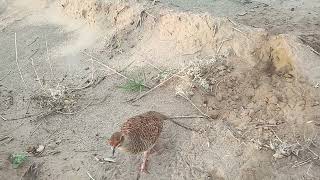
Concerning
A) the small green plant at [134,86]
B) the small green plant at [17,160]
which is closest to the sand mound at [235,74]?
the small green plant at [134,86]

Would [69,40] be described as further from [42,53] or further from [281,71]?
[281,71]

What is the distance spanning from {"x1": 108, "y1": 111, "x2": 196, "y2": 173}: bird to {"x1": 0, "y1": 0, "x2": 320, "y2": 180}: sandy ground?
1.19 feet

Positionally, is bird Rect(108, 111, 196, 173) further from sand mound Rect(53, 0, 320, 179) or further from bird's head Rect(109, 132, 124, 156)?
sand mound Rect(53, 0, 320, 179)

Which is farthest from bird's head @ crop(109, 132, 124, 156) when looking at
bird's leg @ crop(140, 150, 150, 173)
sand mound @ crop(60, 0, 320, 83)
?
sand mound @ crop(60, 0, 320, 83)

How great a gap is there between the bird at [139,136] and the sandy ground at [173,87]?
0.36m

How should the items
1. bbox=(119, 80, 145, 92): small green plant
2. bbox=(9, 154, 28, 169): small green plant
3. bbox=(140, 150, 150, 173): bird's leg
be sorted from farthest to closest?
bbox=(119, 80, 145, 92): small green plant
bbox=(9, 154, 28, 169): small green plant
bbox=(140, 150, 150, 173): bird's leg

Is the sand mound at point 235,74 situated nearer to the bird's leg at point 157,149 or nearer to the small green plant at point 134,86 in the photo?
the bird's leg at point 157,149

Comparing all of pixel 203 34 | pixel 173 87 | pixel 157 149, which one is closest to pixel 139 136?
pixel 157 149

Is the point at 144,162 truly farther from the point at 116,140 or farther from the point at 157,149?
the point at 116,140

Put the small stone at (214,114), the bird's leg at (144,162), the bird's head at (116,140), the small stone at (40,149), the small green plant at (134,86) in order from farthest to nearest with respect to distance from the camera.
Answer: the small green plant at (134,86) → the small stone at (214,114) → the small stone at (40,149) → the bird's leg at (144,162) → the bird's head at (116,140)

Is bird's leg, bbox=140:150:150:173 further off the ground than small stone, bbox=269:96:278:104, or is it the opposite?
small stone, bbox=269:96:278:104

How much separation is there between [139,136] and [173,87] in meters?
1.39

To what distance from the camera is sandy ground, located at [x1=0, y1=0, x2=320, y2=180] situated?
183 inches

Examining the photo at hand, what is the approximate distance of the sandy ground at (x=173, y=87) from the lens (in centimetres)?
464
